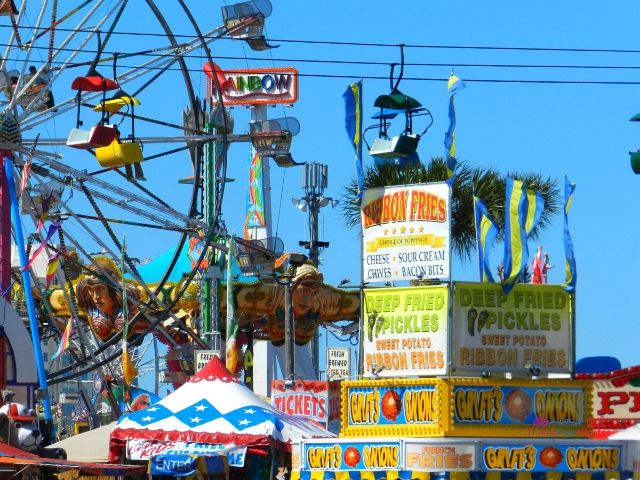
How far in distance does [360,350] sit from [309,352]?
80.5 feet

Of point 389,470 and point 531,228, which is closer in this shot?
point 389,470

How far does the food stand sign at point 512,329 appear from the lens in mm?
19438

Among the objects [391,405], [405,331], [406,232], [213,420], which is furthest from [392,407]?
[213,420]

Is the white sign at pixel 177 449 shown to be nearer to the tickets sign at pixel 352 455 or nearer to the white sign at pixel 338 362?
the tickets sign at pixel 352 455

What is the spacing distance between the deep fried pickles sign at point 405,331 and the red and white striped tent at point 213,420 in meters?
2.39

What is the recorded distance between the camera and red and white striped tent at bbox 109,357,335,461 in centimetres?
2208

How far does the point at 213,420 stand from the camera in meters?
22.4

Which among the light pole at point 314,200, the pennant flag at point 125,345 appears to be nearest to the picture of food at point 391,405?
the pennant flag at point 125,345

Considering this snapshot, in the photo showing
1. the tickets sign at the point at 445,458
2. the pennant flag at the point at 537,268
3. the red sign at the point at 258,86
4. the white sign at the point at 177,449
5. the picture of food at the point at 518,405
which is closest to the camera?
the tickets sign at the point at 445,458

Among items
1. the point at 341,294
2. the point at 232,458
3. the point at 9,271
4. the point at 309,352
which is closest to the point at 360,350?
the point at 232,458

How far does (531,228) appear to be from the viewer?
2023cm

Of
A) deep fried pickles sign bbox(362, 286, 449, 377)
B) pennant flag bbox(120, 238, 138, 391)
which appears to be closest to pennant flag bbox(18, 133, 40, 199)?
pennant flag bbox(120, 238, 138, 391)

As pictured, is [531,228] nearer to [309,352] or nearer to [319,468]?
[319,468]

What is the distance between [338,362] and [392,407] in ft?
57.0
